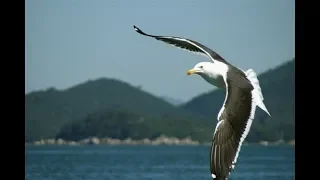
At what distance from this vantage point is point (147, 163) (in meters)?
19.5

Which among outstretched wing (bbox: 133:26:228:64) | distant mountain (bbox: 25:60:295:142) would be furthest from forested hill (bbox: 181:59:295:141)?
outstretched wing (bbox: 133:26:228:64)

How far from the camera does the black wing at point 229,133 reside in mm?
3062

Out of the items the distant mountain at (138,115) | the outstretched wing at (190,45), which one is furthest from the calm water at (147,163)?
the outstretched wing at (190,45)

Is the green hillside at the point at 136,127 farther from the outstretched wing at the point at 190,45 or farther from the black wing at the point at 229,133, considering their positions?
the black wing at the point at 229,133

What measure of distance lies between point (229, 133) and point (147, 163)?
1646 centimetres

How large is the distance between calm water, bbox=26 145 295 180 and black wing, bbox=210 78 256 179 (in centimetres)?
1113

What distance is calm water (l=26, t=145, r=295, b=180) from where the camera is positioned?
637 inches

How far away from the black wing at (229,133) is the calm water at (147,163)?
11.1 meters
